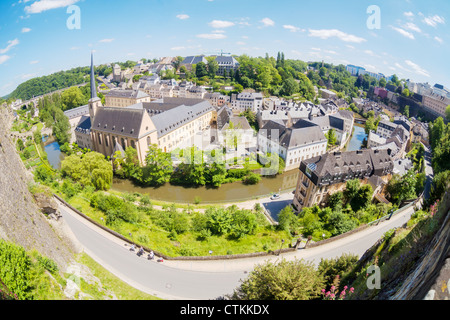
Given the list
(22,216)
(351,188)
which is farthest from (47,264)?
(351,188)

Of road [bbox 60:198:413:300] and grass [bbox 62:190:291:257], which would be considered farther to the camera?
grass [bbox 62:190:291:257]

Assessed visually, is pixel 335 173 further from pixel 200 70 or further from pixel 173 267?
pixel 200 70

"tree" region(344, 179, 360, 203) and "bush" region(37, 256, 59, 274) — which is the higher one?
"bush" region(37, 256, 59, 274)

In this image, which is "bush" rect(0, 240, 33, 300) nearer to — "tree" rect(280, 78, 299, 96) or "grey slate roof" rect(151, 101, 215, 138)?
"grey slate roof" rect(151, 101, 215, 138)

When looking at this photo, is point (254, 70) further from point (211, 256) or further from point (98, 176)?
point (211, 256)

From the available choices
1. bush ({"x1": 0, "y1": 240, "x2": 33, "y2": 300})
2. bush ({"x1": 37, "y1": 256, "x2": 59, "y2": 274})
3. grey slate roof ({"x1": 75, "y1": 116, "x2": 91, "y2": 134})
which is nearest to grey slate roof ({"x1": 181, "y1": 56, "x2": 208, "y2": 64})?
grey slate roof ({"x1": 75, "y1": 116, "x2": 91, "y2": 134})

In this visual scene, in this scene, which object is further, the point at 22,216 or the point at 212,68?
the point at 212,68

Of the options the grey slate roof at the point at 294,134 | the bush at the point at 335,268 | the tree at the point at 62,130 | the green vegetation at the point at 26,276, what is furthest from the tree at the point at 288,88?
the green vegetation at the point at 26,276
